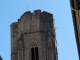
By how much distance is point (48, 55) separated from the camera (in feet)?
99.6

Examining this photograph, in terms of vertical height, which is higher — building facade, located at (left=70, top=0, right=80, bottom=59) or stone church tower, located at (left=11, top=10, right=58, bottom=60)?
stone church tower, located at (left=11, top=10, right=58, bottom=60)

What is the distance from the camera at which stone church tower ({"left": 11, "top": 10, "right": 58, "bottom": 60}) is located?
30.5 meters

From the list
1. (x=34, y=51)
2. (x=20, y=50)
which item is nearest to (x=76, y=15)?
(x=34, y=51)

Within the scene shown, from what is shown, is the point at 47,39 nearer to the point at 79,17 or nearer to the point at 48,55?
the point at 48,55

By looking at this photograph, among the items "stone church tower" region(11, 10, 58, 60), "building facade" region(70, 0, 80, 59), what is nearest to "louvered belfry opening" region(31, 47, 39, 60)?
"stone church tower" region(11, 10, 58, 60)

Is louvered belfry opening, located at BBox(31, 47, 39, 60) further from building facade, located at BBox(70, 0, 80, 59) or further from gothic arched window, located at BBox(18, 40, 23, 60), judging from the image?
Result: building facade, located at BBox(70, 0, 80, 59)

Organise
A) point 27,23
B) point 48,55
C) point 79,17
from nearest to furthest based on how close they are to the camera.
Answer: point 79,17 < point 48,55 < point 27,23

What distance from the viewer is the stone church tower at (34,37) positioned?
100 feet

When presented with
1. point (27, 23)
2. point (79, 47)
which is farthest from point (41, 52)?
point (79, 47)

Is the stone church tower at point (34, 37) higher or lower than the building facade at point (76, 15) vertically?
higher

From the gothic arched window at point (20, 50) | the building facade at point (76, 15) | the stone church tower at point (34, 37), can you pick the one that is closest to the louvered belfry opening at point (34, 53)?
the stone church tower at point (34, 37)

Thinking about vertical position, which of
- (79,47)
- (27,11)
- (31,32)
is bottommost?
(79,47)

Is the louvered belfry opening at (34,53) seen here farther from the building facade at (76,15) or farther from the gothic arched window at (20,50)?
the building facade at (76,15)

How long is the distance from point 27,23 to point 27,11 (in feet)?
5.85
